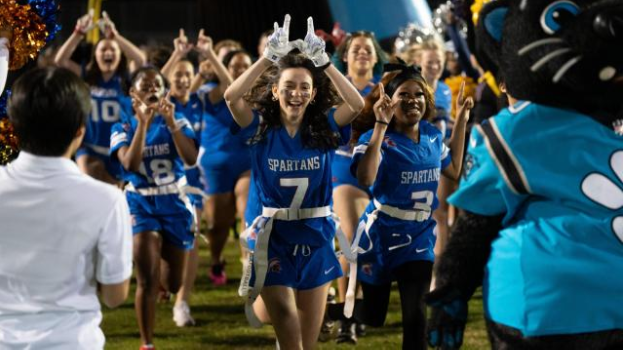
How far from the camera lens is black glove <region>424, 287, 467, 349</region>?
3.91 metres

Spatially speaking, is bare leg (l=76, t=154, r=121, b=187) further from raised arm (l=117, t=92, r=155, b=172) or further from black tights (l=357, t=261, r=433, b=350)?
black tights (l=357, t=261, r=433, b=350)

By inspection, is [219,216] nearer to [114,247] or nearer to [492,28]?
[492,28]

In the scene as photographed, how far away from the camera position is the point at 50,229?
3412 mm

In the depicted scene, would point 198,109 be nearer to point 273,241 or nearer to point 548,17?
point 273,241

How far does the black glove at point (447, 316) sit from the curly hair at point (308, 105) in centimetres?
201

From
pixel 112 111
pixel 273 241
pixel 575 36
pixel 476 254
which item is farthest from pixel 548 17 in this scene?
pixel 112 111

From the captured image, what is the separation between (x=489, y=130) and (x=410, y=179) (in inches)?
98.8

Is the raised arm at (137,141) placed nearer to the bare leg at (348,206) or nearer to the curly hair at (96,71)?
the bare leg at (348,206)

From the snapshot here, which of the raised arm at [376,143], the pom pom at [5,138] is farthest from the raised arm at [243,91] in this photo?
the pom pom at [5,138]

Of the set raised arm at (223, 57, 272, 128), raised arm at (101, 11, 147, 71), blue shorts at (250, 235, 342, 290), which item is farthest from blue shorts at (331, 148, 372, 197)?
raised arm at (101, 11, 147, 71)

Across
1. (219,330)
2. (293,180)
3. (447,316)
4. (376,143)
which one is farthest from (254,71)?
(219,330)

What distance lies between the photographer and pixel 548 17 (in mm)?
3758

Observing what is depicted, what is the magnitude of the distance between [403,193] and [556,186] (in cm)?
263

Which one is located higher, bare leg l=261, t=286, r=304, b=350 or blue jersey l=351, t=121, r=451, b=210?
blue jersey l=351, t=121, r=451, b=210
